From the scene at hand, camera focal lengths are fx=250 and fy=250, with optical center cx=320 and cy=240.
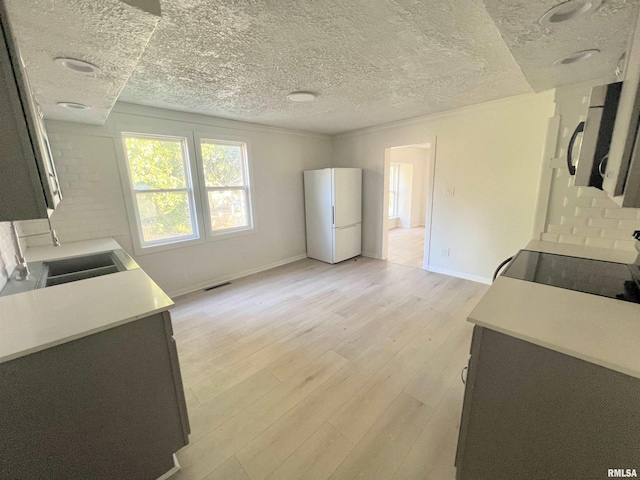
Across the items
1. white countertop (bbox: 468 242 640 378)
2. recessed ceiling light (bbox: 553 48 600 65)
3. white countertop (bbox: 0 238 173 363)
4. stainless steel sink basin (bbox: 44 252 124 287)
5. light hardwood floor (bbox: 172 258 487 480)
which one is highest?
recessed ceiling light (bbox: 553 48 600 65)

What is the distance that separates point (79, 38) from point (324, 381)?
242cm

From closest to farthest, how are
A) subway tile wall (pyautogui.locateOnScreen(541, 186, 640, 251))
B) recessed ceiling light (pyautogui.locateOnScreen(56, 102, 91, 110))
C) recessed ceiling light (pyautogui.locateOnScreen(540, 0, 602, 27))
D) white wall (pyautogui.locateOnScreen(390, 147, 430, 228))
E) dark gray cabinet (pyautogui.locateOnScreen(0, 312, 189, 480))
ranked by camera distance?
1. dark gray cabinet (pyautogui.locateOnScreen(0, 312, 189, 480))
2. recessed ceiling light (pyautogui.locateOnScreen(540, 0, 602, 27))
3. subway tile wall (pyautogui.locateOnScreen(541, 186, 640, 251))
4. recessed ceiling light (pyautogui.locateOnScreen(56, 102, 91, 110))
5. white wall (pyautogui.locateOnScreen(390, 147, 430, 228))

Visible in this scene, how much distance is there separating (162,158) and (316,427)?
11.1 feet

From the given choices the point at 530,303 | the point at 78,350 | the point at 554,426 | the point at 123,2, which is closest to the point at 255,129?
the point at 123,2

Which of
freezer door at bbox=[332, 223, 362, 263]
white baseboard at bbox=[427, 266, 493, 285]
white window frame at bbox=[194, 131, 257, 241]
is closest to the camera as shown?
white window frame at bbox=[194, 131, 257, 241]

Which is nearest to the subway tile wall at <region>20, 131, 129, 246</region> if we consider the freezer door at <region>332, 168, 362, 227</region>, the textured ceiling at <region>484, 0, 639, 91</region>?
the freezer door at <region>332, 168, 362, 227</region>

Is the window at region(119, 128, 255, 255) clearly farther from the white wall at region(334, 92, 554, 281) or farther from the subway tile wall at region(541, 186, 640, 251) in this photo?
the subway tile wall at region(541, 186, 640, 251)

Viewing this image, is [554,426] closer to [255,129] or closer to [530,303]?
[530,303]

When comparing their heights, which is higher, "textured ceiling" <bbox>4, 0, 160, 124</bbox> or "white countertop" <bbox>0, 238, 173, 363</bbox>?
"textured ceiling" <bbox>4, 0, 160, 124</bbox>

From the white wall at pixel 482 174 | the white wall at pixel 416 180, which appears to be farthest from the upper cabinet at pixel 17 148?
the white wall at pixel 416 180

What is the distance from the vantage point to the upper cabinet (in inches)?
32.2

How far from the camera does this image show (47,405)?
3.13 feet

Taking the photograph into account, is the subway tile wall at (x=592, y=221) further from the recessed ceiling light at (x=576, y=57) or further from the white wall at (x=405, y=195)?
the white wall at (x=405, y=195)

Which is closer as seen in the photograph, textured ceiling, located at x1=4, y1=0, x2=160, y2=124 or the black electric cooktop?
textured ceiling, located at x1=4, y1=0, x2=160, y2=124
